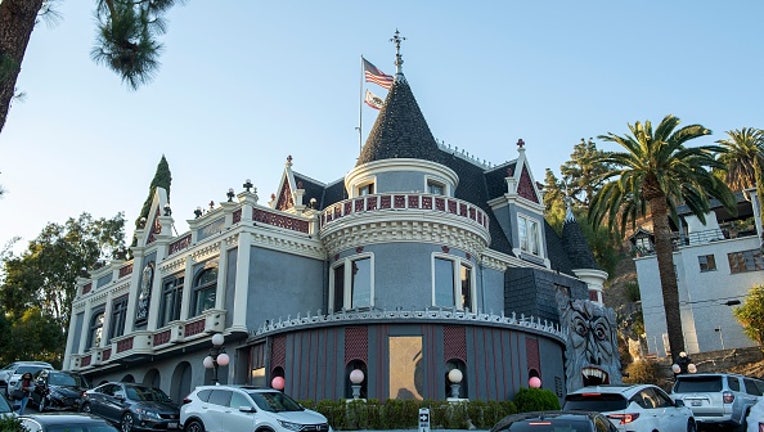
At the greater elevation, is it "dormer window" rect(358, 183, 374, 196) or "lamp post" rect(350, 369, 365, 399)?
"dormer window" rect(358, 183, 374, 196)

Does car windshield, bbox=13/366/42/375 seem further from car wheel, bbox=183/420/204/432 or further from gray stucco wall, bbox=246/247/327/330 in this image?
car wheel, bbox=183/420/204/432

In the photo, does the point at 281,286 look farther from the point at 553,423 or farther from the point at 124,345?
the point at 553,423

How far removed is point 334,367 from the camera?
24.3 meters

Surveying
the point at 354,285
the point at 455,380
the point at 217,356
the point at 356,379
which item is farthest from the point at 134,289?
the point at 455,380

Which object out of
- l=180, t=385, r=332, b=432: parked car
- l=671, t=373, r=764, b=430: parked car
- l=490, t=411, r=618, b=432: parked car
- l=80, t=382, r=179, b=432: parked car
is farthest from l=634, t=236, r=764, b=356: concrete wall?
l=490, t=411, r=618, b=432: parked car

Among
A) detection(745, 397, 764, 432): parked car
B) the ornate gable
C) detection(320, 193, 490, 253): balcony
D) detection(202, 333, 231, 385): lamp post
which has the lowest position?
detection(745, 397, 764, 432): parked car

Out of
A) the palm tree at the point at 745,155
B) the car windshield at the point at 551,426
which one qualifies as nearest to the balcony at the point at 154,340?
the car windshield at the point at 551,426

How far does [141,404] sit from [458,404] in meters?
9.96

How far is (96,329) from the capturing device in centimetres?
4125

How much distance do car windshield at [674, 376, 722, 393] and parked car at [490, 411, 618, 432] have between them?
9848mm

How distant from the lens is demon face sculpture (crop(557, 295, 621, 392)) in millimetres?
29391

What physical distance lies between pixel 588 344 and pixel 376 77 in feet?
55.7

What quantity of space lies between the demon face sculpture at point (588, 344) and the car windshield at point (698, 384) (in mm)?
9479

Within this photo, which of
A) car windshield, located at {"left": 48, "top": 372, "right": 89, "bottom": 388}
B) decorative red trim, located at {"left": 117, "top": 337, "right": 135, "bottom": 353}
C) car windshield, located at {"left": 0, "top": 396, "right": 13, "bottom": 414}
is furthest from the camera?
decorative red trim, located at {"left": 117, "top": 337, "right": 135, "bottom": 353}
